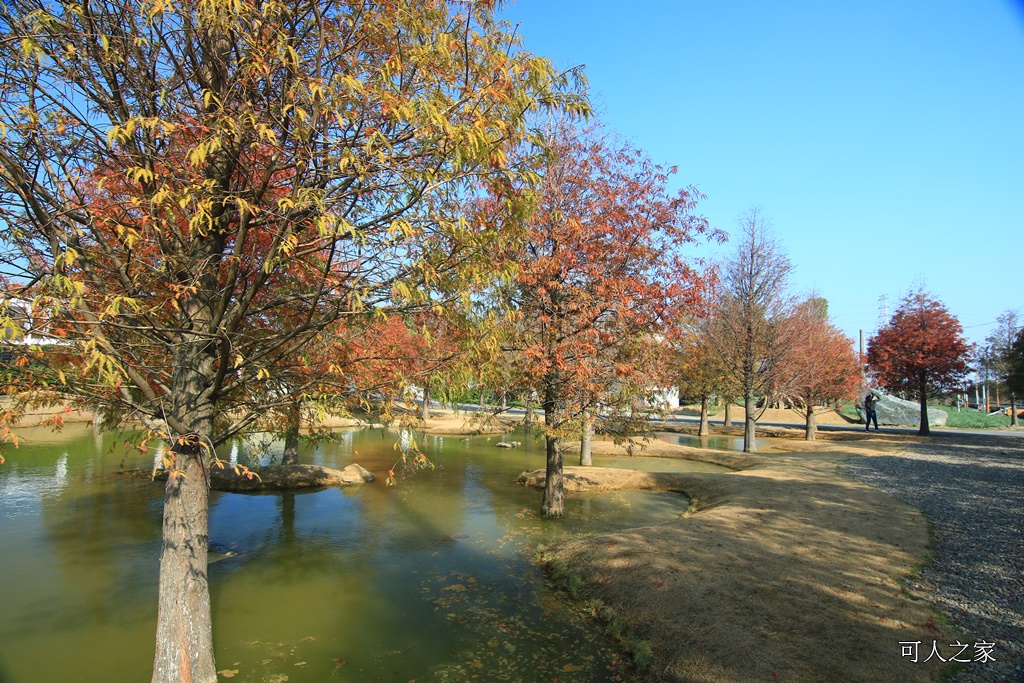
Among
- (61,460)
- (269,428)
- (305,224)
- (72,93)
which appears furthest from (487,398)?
(61,460)

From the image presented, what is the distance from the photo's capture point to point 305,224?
551 centimetres

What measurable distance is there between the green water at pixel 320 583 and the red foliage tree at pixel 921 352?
20.6 meters

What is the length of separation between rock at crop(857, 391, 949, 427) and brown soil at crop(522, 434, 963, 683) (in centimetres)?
3433

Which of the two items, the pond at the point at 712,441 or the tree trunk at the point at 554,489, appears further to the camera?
the pond at the point at 712,441

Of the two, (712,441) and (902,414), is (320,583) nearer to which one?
(712,441)

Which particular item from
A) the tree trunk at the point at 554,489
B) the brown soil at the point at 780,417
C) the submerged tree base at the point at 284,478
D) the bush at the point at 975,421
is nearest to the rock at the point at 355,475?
the submerged tree base at the point at 284,478

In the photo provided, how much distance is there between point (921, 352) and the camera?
96.2 ft

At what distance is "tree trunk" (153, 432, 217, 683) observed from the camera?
5625 millimetres

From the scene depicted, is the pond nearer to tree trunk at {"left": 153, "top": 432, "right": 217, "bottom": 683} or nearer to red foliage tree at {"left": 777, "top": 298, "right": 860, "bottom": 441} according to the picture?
red foliage tree at {"left": 777, "top": 298, "right": 860, "bottom": 441}

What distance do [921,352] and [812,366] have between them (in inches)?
274

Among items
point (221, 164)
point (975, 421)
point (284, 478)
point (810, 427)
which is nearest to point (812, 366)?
point (810, 427)

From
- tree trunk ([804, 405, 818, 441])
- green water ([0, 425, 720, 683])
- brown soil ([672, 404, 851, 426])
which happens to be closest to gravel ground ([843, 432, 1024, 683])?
green water ([0, 425, 720, 683])

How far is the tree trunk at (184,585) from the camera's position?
221 inches

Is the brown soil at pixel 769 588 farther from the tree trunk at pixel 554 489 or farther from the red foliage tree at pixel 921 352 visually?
the red foliage tree at pixel 921 352
